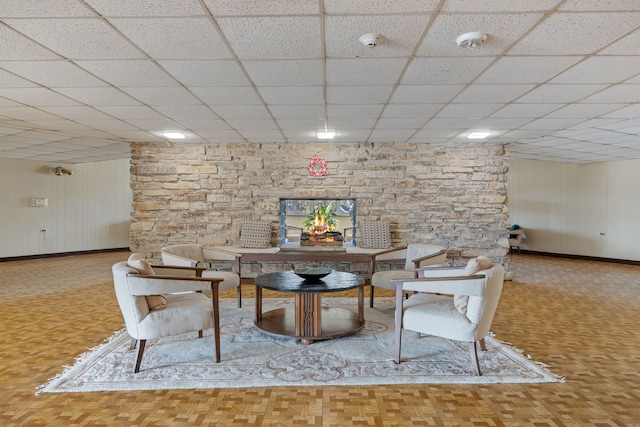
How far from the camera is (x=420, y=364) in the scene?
3.18 metres

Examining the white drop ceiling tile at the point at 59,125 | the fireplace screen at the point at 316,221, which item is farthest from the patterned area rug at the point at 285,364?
the white drop ceiling tile at the point at 59,125

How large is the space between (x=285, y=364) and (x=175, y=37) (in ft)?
8.60

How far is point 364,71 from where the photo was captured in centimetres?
337

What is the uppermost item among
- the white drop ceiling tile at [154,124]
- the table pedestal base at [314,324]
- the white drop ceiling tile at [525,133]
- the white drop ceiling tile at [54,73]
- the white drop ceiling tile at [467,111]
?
the white drop ceiling tile at [54,73]

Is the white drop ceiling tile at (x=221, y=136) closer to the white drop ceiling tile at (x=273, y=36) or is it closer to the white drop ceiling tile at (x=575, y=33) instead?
the white drop ceiling tile at (x=273, y=36)

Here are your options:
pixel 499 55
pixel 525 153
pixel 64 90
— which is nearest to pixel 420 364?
pixel 499 55

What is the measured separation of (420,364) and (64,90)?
424 centimetres

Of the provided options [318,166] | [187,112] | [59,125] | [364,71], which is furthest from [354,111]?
[59,125]

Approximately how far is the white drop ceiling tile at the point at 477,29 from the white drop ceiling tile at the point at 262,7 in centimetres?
84

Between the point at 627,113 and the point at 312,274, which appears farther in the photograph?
the point at 627,113

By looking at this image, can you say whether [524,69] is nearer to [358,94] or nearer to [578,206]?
[358,94]

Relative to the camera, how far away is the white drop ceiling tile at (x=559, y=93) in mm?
3703

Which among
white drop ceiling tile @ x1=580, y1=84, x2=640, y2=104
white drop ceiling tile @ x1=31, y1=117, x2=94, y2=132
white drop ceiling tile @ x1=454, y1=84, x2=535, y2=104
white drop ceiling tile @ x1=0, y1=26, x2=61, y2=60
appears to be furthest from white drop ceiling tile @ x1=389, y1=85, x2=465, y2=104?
white drop ceiling tile @ x1=31, y1=117, x2=94, y2=132

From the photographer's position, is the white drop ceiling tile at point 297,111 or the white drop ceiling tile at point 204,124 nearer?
the white drop ceiling tile at point 297,111
